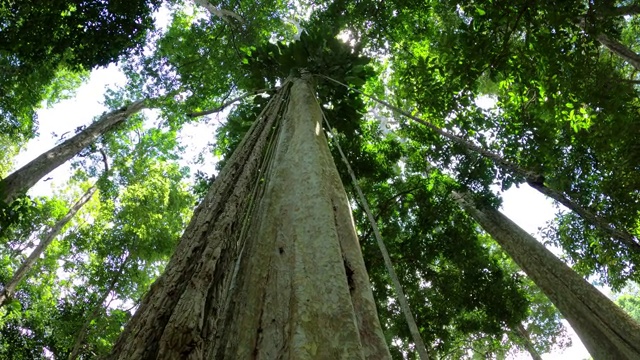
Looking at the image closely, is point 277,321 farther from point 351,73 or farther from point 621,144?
point 621,144

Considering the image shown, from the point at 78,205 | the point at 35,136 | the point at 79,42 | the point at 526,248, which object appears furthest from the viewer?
the point at 78,205

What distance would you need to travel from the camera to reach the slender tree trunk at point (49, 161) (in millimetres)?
5320

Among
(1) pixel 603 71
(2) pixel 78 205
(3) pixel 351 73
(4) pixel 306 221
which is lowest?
(4) pixel 306 221

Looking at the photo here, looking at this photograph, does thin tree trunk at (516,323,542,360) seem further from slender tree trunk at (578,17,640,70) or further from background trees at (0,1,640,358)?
slender tree trunk at (578,17,640,70)

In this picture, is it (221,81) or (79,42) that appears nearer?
(79,42)

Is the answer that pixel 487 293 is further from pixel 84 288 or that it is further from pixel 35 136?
pixel 35 136

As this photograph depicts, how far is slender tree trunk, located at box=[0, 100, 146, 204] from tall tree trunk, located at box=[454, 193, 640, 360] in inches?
259

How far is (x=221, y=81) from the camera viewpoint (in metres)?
7.57

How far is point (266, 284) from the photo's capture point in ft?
5.14

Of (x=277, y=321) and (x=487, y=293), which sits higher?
(x=487, y=293)

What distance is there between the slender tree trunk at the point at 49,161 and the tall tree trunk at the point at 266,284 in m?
3.72

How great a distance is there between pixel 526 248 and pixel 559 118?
204 centimetres

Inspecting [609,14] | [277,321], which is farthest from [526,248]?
[277,321]

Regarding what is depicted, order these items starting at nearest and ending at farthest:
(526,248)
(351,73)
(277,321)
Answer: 1. (277,321)
2. (351,73)
3. (526,248)
